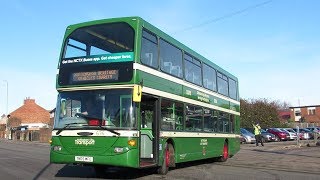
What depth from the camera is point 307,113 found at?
356 ft

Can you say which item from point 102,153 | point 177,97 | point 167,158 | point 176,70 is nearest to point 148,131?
point 167,158

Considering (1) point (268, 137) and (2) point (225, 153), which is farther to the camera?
(1) point (268, 137)

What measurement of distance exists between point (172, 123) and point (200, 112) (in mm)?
2874

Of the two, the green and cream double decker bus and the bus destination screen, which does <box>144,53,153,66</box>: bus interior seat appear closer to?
the green and cream double decker bus

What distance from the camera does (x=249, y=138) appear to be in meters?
41.6

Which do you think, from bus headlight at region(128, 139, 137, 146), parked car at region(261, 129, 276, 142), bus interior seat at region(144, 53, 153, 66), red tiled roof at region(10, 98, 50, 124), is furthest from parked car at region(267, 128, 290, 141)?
red tiled roof at region(10, 98, 50, 124)

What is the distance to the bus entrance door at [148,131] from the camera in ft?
43.4

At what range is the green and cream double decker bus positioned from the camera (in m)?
12.2

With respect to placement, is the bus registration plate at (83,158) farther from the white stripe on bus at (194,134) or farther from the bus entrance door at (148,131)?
the white stripe on bus at (194,134)

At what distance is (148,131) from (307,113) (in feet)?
331

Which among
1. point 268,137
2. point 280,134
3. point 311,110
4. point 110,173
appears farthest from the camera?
point 311,110

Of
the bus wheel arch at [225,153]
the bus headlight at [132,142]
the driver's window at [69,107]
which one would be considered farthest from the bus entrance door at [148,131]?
the bus wheel arch at [225,153]

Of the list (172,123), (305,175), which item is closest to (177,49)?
(172,123)

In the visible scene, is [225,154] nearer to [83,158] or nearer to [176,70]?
[176,70]
